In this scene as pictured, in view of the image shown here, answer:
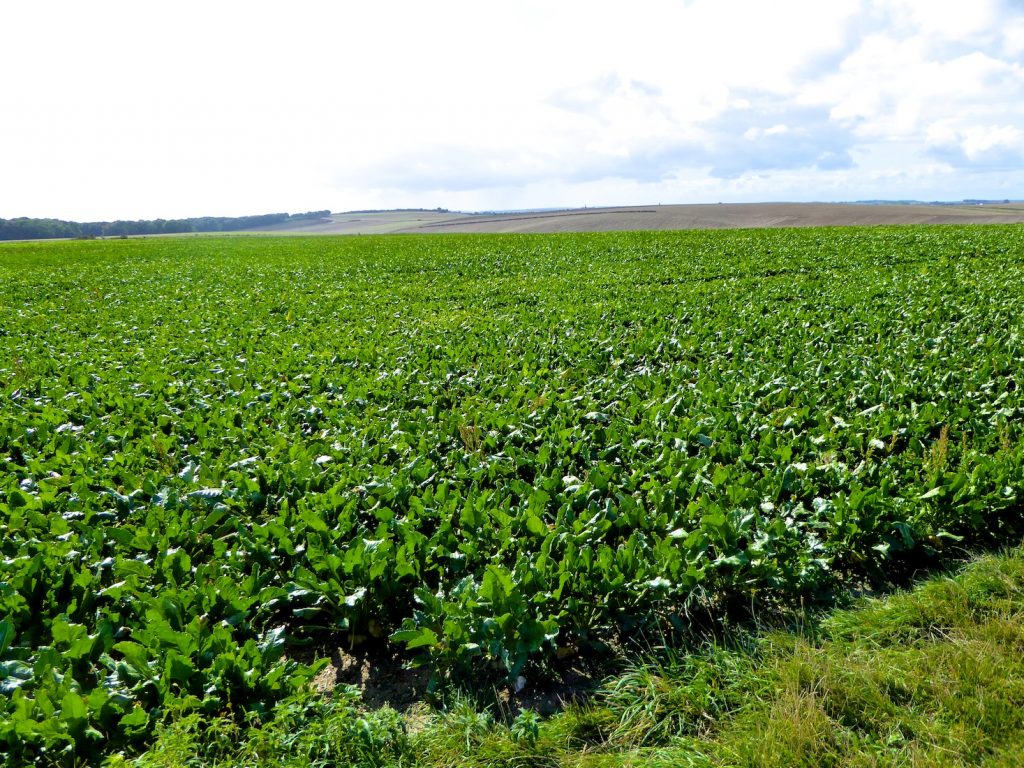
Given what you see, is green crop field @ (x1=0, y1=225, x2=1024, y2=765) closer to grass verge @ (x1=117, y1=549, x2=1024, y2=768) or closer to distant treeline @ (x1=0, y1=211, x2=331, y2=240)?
grass verge @ (x1=117, y1=549, x2=1024, y2=768)

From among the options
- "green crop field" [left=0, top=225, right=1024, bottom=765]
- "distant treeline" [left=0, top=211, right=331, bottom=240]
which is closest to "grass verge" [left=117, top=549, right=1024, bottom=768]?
"green crop field" [left=0, top=225, right=1024, bottom=765]

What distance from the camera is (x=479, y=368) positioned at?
8.83m

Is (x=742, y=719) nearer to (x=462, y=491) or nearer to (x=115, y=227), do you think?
(x=462, y=491)

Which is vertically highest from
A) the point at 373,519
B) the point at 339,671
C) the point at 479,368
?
the point at 479,368

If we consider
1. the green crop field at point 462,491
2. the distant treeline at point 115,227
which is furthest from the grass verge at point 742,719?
the distant treeline at point 115,227

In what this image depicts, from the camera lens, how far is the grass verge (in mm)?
2541

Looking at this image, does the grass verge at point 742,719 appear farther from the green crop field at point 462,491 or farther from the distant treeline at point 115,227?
the distant treeline at point 115,227

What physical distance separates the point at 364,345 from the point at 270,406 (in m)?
3.43

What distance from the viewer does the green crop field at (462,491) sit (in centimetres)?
325

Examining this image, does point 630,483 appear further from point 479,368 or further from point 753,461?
point 479,368

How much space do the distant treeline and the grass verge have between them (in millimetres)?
130935

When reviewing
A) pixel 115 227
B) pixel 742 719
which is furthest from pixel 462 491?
pixel 115 227

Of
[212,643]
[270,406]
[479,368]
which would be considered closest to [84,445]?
[270,406]

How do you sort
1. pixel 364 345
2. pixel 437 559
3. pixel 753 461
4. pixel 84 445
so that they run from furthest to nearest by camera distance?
pixel 364 345 < pixel 84 445 < pixel 753 461 < pixel 437 559
